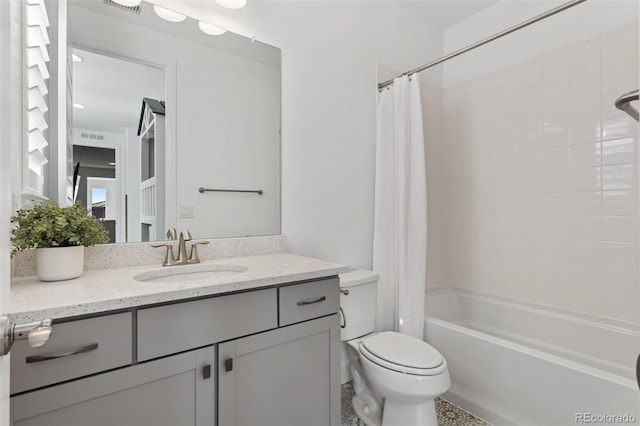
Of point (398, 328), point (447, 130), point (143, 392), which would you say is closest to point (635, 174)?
point (447, 130)

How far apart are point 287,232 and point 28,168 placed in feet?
3.66

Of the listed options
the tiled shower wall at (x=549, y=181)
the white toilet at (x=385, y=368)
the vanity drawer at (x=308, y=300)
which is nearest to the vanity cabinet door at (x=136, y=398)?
the vanity drawer at (x=308, y=300)

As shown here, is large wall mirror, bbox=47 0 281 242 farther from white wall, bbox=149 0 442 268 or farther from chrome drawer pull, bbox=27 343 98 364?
chrome drawer pull, bbox=27 343 98 364

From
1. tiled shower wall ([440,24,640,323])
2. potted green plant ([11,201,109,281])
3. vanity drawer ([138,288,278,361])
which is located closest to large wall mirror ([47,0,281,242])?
potted green plant ([11,201,109,281])

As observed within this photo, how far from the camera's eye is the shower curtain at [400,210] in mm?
2021

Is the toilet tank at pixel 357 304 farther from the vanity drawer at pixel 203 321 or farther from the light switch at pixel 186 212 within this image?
the light switch at pixel 186 212

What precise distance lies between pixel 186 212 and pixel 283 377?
0.86m

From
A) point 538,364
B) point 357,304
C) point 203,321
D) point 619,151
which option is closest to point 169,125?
point 203,321

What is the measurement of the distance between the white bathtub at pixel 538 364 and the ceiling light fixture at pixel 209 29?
2.01 metres

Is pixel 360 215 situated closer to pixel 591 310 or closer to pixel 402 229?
pixel 402 229

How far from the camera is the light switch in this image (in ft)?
4.98

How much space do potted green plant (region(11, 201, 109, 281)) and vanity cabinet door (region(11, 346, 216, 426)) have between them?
16.1 inches

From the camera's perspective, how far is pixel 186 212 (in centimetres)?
153

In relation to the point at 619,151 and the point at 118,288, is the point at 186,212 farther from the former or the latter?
the point at 619,151
